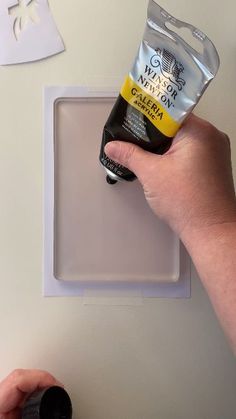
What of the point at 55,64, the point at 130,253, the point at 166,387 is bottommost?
the point at 166,387

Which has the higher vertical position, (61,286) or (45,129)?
(45,129)

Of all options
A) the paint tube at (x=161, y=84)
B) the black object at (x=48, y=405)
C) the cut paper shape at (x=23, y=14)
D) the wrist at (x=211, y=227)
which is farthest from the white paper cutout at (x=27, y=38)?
the black object at (x=48, y=405)

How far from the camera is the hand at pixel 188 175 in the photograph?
0.46m

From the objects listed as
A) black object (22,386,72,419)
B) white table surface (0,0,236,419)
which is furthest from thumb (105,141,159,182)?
black object (22,386,72,419)

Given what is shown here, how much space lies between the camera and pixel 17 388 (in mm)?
514

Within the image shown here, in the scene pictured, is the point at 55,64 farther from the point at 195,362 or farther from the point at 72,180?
the point at 195,362

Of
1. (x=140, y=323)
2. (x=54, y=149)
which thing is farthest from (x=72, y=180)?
(x=140, y=323)

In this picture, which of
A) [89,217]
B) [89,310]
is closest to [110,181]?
[89,217]

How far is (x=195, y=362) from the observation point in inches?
22.4

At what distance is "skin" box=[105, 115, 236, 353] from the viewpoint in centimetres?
46

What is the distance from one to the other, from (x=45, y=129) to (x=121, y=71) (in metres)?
0.11

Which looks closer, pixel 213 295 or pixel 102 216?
pixel 213 295

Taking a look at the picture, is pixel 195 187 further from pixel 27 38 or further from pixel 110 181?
pixel 27 38

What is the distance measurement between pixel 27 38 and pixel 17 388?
388 mm
